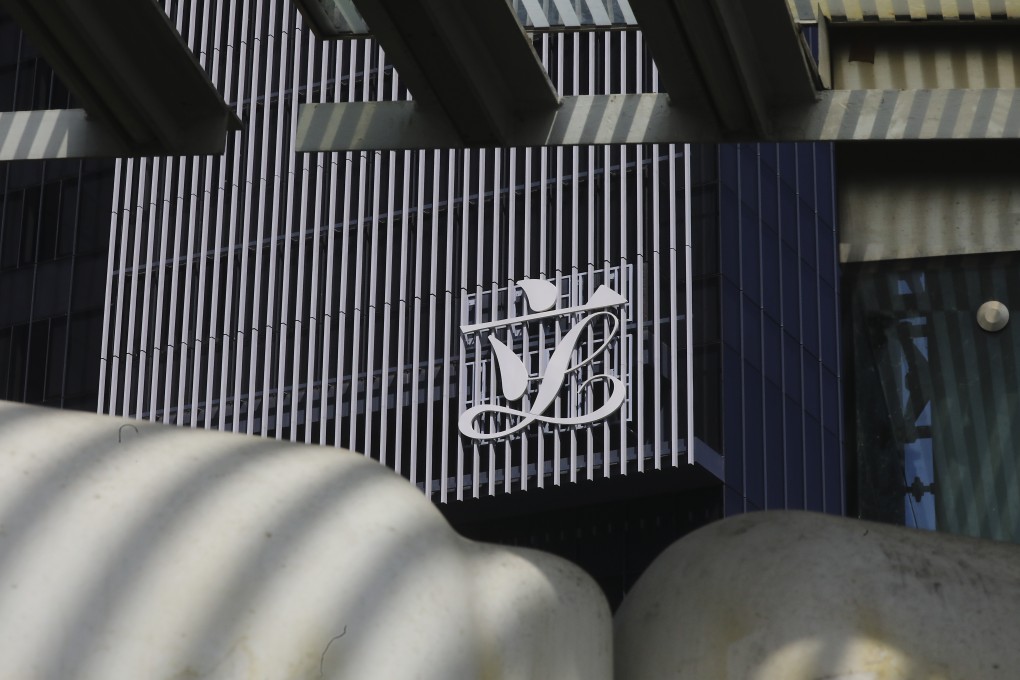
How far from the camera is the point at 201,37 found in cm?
5438

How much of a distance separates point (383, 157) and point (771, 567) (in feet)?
142

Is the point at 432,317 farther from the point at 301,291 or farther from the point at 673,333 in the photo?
the point at 673,333

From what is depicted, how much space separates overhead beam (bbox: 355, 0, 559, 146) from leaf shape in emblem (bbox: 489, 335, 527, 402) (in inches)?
1417

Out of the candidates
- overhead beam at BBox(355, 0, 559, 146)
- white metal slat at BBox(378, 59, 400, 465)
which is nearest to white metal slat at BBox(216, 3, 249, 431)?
white metal slat at BBox(378, 59, 400, 465)

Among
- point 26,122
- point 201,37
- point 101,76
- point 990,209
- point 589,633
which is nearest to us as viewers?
point 589,633

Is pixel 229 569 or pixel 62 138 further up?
pixel 62 138

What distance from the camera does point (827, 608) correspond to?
24.0 feet

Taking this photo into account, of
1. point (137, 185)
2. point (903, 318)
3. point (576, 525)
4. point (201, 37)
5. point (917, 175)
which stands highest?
point (201, 37)

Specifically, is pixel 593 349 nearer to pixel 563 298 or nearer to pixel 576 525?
pixel 563 298

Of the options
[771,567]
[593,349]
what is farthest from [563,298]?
[771,567]

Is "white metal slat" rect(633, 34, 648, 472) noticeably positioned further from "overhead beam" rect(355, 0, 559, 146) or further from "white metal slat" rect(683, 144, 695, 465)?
"overhead beam" rect(355, 0, 559, 146)

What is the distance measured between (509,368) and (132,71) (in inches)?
1445

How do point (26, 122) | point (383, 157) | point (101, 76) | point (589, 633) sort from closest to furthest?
point (589, 633) → point (101, 76) → point (26, 122) → point (383, 157)

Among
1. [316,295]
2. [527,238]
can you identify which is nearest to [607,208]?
[527,238]
